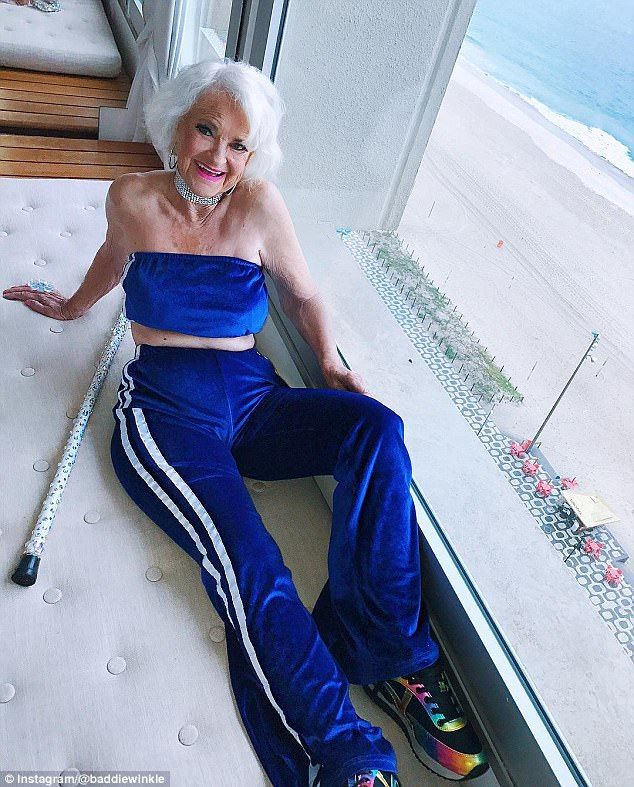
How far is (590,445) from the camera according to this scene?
134 centimetres

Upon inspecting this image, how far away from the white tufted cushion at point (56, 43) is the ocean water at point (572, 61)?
270 cm

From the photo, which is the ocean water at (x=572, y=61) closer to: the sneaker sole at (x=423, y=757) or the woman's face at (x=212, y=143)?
the woman's face at (x=212, y=143)

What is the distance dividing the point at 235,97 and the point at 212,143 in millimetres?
97

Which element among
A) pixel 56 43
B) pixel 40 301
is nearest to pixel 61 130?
pixel 56 43

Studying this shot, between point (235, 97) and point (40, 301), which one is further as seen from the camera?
point (40, 301)

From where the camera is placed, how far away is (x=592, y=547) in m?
1.29

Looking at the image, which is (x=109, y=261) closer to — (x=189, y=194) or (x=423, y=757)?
(x=189, y=194)

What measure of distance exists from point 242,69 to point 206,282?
427 millimetres

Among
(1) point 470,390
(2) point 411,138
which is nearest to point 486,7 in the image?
(2) point 411,138

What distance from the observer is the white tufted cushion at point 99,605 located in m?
1.03

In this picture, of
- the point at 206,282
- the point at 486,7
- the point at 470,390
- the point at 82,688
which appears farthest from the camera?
the point at 470,390

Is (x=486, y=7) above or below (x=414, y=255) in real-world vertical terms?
above

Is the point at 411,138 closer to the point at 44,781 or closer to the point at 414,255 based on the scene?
the point at 414,255

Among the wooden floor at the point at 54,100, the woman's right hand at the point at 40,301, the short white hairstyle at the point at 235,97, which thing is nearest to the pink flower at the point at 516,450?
the short white hairstyle at the point at 235,97
